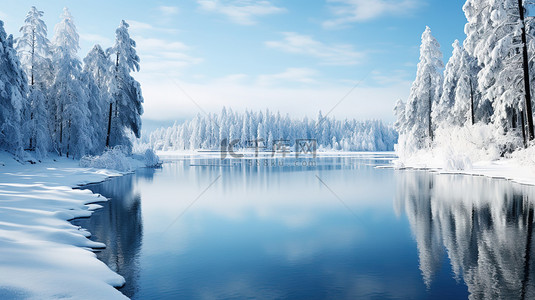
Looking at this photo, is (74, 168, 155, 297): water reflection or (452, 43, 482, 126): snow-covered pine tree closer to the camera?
(74, 168, 155, 297): water reflection

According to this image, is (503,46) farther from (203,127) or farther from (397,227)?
(203,127)

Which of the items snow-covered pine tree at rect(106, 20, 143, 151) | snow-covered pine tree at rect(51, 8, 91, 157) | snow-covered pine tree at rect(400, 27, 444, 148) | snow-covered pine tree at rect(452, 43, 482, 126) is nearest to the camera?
snow-covered pine tree at rect(51, 8, 91, 157)

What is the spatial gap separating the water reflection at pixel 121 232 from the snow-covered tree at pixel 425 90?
4025 cm

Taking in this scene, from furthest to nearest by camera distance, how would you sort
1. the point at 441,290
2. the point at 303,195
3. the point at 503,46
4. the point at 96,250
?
the point at 503,46 < the point at 303,195 < the point at 96,250 < the point at 441,290

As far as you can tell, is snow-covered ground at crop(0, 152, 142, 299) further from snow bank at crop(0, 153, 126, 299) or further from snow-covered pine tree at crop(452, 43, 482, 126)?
snow-covered pine tree at crop(452, 43, 482, 126)

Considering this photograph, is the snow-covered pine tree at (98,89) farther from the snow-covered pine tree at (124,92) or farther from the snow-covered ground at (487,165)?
the snow-covered ground at (487,165)

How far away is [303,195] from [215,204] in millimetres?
4831

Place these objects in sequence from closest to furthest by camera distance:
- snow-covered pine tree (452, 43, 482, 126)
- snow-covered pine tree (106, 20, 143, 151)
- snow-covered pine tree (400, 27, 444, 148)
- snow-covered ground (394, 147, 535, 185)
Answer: snow-covered ground (394, 147, 535, 185)
snow-covered pine tree (106, 20, 143, 151)
snow-covered pine tree (452, 43, 482, 126)
snow-covered pine tree (400, 27, 444, 148)

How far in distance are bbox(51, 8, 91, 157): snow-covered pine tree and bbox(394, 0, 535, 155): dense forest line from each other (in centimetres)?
3557

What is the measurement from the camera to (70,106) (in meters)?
36.4

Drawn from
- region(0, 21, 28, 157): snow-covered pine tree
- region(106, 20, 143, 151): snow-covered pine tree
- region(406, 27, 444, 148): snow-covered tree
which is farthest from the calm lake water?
region(406, 27, 444, 148): snow-covered tree

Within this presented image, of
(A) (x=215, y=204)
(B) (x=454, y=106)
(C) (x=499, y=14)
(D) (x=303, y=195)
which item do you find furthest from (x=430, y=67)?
(A) (x=215, y=204)

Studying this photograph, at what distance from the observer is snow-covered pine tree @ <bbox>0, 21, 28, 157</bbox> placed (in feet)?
95.7

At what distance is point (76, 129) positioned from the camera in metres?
37.3
